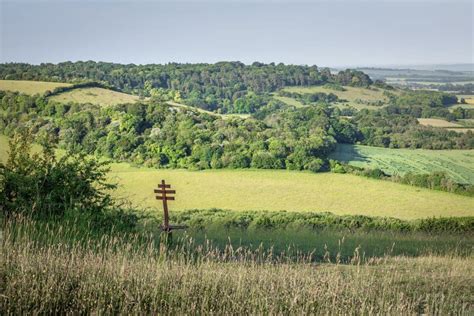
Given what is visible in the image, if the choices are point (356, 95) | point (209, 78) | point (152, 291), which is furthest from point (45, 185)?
point (209, 78)

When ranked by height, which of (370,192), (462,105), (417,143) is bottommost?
(370,192)

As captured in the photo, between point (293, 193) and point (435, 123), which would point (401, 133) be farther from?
point (293, 193)

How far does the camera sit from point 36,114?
31125 mm

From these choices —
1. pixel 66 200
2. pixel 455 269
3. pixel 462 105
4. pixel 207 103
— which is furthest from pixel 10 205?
pixel 207 103

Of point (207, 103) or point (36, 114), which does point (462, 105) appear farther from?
point (36, 114)

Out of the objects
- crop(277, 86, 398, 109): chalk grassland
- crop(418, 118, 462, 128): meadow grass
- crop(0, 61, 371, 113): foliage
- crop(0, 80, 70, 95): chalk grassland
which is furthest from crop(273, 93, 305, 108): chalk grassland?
crop(0, 80, 70, 95): chalk grassland

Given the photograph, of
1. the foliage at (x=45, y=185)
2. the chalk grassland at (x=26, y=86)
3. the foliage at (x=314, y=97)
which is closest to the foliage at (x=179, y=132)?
the chalk grassland at (x=26, y=86)

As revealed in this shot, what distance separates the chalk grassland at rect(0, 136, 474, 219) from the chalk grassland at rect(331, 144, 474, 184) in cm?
15

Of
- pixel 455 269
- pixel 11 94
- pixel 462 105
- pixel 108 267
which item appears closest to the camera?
pixel 108 267

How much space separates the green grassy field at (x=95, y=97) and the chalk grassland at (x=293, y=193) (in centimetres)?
753

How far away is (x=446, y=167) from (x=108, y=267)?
73.5 ft

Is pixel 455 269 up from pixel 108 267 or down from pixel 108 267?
down

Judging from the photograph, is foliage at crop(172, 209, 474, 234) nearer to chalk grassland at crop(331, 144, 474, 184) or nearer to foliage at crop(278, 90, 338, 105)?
chalk grassland at crop(331, 144, 474, 184)

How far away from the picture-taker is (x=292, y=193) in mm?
25547
